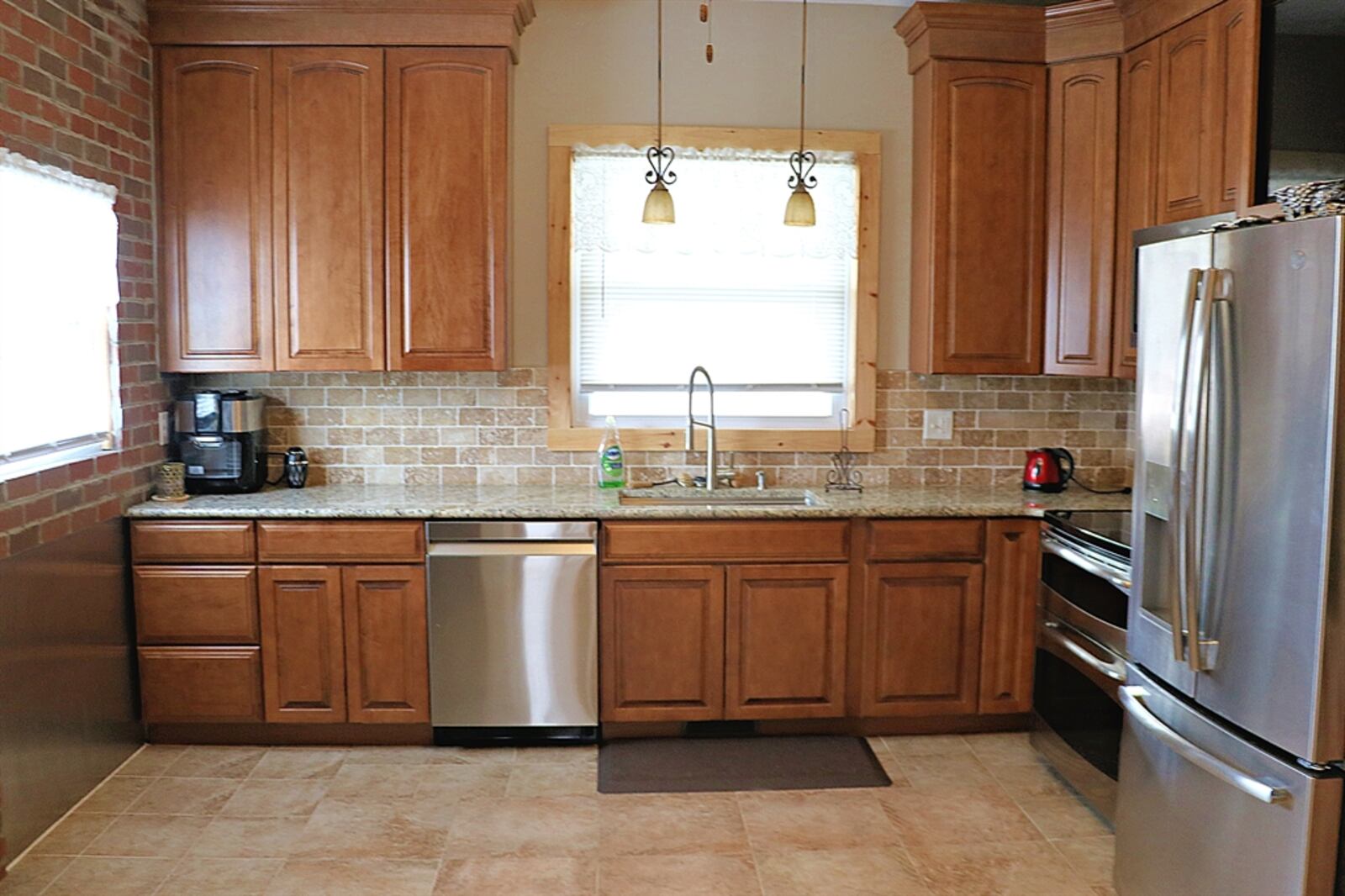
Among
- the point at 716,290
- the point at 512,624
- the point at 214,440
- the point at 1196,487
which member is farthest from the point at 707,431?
the point at 1196,487

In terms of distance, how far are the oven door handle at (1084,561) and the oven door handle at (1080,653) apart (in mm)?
231

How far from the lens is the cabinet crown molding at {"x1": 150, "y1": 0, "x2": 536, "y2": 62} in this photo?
3.85 m

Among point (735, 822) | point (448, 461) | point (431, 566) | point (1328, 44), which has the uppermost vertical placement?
point (1328, 44)

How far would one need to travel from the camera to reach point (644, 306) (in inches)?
171

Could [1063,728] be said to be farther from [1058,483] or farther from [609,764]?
[609,764]

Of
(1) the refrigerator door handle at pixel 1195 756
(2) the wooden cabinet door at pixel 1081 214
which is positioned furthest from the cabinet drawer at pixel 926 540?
(1) the refrigerator door handle at pixel 1195 756

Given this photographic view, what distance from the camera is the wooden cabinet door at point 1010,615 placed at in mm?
3893

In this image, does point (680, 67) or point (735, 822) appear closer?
point (735, 822)

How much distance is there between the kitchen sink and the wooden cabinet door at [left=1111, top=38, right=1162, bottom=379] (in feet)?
4.04

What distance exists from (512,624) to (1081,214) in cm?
250

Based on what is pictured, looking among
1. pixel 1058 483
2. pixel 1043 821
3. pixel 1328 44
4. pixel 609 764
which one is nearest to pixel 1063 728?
pixel 1043 821

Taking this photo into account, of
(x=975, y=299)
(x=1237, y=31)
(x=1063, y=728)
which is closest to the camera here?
(x=1237, y=31)

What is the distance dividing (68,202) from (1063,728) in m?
3.54

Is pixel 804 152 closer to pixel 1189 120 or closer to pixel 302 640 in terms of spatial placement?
pixel 1189 120
